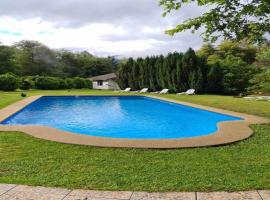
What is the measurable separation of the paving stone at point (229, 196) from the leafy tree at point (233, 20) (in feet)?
9.79

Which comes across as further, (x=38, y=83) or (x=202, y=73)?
(x=38, y=83)

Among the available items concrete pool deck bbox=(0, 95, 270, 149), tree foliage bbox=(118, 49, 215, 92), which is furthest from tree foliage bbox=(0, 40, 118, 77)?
concrete pool deck bbox=(0, 95, 270, 149)

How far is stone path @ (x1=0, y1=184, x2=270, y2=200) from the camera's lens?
4.03 metres

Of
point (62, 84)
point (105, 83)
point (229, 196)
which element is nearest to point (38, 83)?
point (62, 84)

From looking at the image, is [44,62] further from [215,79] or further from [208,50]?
[215,79]

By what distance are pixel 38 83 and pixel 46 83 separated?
0.93 m

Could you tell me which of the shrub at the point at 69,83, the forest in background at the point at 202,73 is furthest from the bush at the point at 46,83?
the forest in background at the point at 202,73

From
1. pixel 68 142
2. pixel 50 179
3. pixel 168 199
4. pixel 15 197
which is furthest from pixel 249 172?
pixel 68 142

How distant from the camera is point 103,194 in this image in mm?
4168

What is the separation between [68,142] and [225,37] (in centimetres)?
402

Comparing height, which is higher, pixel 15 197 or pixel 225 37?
pixel 225 37

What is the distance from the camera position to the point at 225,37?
6.13 meters

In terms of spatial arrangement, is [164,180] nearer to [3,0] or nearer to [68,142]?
[68,142]

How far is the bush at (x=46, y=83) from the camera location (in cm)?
3703
